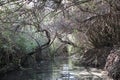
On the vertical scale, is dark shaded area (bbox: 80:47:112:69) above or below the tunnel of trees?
below

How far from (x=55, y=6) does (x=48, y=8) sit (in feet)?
0.97

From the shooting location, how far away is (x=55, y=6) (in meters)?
7.64

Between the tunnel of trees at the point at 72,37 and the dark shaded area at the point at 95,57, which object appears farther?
the dark shaded area at the point at 95,57

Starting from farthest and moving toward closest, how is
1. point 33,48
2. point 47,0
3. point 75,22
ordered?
point 33,48, point 75,22, point 47,0

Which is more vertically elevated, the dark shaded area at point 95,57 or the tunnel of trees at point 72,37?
the tunnel of trees at point 72,37

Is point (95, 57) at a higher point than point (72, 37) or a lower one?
lower

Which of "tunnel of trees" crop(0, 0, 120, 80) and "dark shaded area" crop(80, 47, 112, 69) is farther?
"dark shaded area" crop(80, 47, 112, 69)

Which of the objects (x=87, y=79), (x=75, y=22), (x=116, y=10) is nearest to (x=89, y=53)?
(x=75, y=22)

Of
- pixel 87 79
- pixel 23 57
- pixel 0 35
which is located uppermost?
pixel 0 35

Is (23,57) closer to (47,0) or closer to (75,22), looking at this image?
(75,22)

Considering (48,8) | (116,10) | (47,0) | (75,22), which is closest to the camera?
(47,0)

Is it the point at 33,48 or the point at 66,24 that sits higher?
the point at 66,24

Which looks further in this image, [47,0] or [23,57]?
[23,57]

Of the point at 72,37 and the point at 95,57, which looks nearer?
the point at 95,57
